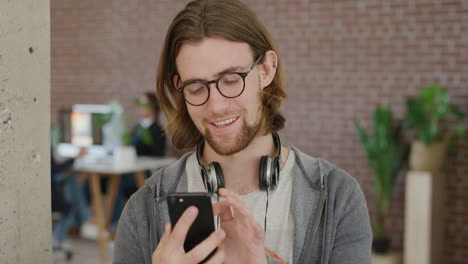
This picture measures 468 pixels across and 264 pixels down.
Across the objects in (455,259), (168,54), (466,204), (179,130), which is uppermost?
(168,54)

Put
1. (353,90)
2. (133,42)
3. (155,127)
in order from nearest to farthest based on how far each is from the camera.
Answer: (353,90)
(155,127)
(133,42)

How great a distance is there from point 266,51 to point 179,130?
0.35 meters

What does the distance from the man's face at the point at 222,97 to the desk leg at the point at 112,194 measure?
184 inches

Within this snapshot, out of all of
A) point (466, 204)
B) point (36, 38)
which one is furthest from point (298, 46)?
point (36, 38)

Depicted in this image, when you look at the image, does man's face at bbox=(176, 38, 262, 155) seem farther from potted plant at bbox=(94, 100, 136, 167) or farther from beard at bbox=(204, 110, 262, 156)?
potted plant at bbox=(94, 100, 136, 167)

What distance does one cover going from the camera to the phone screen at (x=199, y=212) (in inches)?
44.0

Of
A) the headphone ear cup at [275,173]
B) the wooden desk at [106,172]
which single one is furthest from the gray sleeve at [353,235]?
the wooden desk at [106,172]

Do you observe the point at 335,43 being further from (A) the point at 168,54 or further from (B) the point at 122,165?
(A) the point at 168,54

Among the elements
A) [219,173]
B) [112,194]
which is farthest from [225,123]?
[112,194]

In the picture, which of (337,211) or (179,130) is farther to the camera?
(179,130)

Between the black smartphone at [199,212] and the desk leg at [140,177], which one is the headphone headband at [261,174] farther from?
the desk leg at [140,177]

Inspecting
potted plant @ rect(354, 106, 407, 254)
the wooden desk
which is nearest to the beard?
potted plant @ rect(354, 106, 407, 254)

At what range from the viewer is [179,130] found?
5.39 feet

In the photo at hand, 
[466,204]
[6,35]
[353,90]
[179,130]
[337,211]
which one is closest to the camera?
[6,35]
